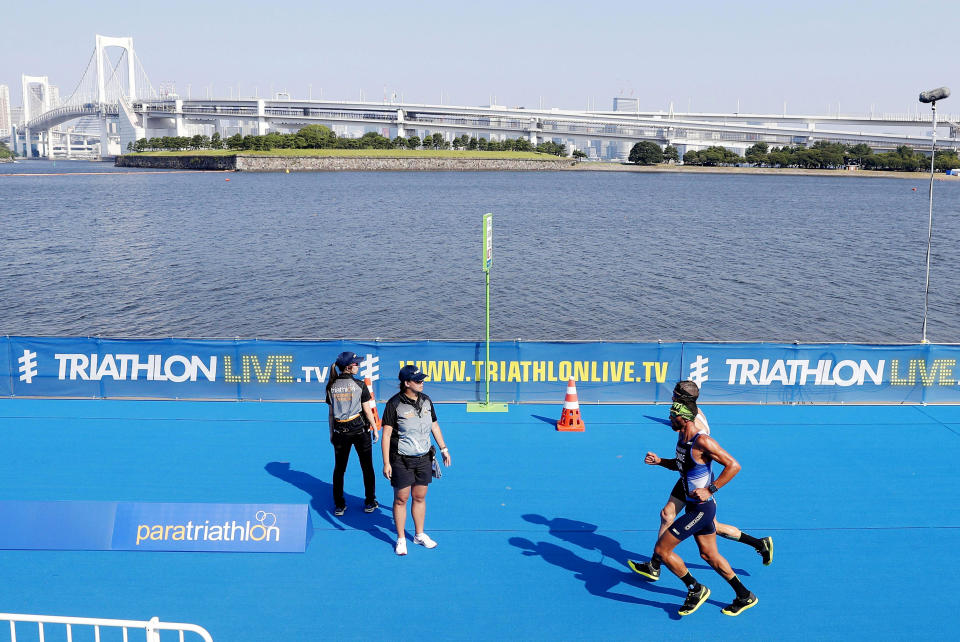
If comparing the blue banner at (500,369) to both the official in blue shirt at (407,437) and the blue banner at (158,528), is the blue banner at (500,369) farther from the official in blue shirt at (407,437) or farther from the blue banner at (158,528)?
the official in blue shirt at (407,437)

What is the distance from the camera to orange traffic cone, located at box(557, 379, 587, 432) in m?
12.4

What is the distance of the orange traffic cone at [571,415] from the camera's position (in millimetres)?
12413

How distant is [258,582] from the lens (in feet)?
25.4

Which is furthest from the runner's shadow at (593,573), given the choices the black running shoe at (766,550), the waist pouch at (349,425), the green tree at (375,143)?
the green tree at (375,143)

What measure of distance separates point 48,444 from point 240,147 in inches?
6501

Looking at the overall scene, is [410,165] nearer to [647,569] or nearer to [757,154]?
[757,154]

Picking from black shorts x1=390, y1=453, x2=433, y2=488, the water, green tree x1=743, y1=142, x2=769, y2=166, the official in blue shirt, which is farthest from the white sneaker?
green tree x1=743, y1=142, x2=769, y2=166

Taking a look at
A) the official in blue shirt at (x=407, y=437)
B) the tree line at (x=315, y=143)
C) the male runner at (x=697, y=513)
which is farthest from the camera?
the tree line at (x=315, y=143)

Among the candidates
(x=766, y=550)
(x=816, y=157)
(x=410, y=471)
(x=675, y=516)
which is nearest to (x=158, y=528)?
(x=410, y=471)

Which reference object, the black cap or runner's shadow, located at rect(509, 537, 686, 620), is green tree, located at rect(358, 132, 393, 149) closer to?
runner's shadow, located at rect(509, 537, 686, 620)

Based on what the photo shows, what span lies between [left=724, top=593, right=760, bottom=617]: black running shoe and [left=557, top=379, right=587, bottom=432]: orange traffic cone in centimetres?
528

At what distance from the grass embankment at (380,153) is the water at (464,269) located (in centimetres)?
6447

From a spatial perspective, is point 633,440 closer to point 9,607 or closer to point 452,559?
point 452,559

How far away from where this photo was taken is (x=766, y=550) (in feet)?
26.0
